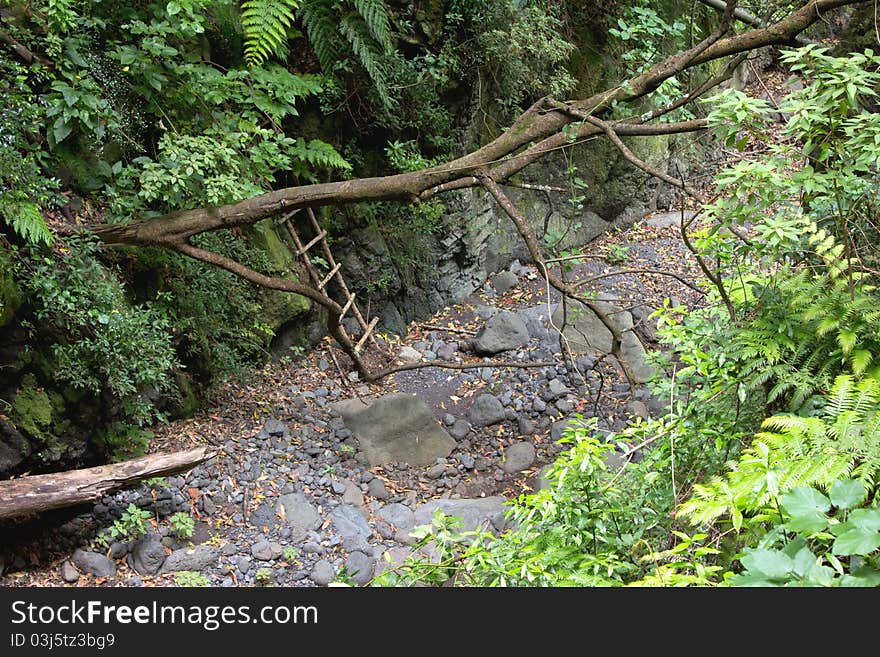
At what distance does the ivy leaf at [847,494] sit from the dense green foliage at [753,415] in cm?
21

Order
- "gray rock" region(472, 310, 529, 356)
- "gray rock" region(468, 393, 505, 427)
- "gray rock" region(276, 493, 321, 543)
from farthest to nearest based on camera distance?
"gray rock" region(472, 310, 529, 356)
"gray rock" region(468, 393, 505, 427)
"gray rock" region(276, 493, 321, 543)

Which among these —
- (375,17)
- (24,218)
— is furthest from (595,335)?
(24,218)

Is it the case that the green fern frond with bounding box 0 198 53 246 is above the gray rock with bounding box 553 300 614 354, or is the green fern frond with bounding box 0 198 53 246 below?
below

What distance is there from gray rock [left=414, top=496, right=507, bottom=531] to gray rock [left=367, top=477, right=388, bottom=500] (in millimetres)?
320

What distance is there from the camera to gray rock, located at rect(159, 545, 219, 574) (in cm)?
430

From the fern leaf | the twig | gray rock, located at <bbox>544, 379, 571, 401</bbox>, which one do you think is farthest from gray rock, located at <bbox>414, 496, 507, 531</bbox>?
the fern leaf

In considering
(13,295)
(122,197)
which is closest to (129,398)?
(13,295)

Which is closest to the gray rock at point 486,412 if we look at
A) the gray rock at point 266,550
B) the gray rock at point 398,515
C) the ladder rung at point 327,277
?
the gray rock at point 398,515

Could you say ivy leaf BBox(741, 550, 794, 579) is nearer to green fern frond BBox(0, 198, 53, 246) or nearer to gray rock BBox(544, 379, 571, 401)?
green fern frond BBox(0, 198, 53, 246)

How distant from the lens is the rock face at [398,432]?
19.2 ft

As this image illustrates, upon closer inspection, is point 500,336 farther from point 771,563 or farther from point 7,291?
point 771,563

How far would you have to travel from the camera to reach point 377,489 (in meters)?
5.49

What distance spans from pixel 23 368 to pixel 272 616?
11.0 feet

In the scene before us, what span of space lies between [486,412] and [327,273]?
2187 mm
